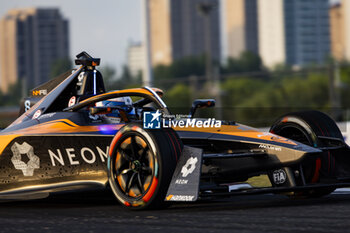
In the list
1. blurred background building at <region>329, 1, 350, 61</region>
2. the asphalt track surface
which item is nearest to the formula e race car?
the asphalt track surface

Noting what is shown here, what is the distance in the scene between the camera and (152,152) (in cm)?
617

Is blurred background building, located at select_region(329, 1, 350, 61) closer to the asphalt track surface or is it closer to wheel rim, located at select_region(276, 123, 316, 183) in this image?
wheel rim, located at select_region(276, 123, 316, 183)

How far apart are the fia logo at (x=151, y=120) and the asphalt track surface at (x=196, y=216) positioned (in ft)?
2.52

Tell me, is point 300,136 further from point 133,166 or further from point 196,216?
point 196,216

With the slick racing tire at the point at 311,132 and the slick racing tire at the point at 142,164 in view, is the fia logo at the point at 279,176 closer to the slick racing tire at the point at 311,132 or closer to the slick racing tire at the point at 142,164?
the slick racing tire at the point at 311,132

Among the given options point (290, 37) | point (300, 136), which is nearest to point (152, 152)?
point (300, 136)

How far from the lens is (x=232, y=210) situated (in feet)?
20.4

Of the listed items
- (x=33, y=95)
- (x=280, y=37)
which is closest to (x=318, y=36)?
(x=280, y=37)

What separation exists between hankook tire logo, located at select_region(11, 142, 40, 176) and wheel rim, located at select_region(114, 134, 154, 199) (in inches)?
48.0

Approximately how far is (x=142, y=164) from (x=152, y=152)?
0.93ft

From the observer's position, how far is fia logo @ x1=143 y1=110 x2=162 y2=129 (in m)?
6.30

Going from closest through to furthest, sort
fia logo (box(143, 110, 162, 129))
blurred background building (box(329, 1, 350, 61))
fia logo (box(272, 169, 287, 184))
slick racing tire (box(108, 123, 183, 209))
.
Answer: slick racing tire (box(108, 123, 183, 209)), fia logo (box(143, 110, 162, 129)), fia logo (box(272, 169, 287, 184)), blurred background building (box(329, 1, 350, 61))

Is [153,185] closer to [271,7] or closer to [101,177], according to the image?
[101,177]

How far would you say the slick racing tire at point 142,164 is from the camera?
611 cm
